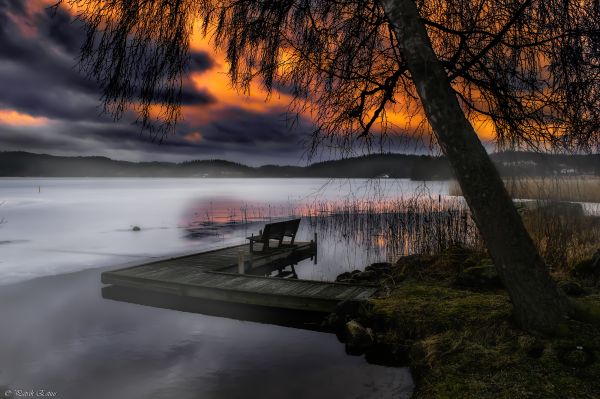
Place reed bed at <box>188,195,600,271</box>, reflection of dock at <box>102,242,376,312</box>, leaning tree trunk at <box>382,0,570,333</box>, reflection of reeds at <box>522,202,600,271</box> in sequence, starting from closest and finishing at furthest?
1. leaning tree trunk at <box>382,0,570,333</box>
2. reflection of dock at <box>102,242,376,312</box>
3. reflection of reeds at <box>522,202,600,271</box>
4. reed bed at <box>188,195,600,271</box>

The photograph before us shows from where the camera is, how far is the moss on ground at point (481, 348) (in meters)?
A: 4.07

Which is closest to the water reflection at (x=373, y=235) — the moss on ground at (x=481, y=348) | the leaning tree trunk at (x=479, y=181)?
the moss on ground at (x=481, y=348)

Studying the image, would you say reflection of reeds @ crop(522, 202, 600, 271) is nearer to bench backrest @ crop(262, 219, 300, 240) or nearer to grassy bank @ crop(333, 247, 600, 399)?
grassy bank @ crop(333, 247, 600, 399)

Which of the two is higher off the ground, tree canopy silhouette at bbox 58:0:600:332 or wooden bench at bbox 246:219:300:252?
tree canopy silhouette at bbox 58:0:600:332

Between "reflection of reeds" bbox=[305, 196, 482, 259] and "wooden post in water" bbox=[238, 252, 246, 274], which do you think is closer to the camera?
"wooden post in water" bbox=[238, 252, 246, 274]

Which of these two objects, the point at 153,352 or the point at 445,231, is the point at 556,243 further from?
the point at 153,352

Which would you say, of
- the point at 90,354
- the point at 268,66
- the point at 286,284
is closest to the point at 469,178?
→ the point at 268,66

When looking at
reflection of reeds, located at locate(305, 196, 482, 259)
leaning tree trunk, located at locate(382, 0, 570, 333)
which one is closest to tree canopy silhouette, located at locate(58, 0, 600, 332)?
leaning tree trunk, located at locate(382, 0, 570, 333)

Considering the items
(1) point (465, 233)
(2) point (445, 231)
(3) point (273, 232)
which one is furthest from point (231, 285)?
(2) point (445, 231)

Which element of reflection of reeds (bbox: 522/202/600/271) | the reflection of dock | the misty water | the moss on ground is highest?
reflection of reeds (bbox: 522/202/600/271)

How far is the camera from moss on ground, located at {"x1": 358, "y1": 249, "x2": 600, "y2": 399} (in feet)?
13.4

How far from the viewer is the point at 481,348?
4914 mm

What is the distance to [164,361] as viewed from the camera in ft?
26.0

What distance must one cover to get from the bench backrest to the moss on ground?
22.0 feet
